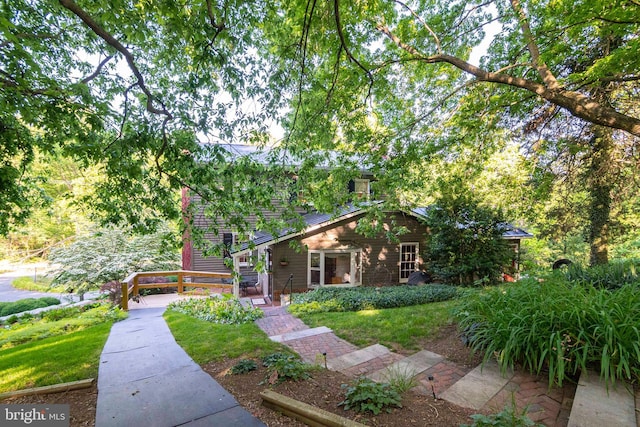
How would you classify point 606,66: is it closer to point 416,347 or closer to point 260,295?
point 416,347

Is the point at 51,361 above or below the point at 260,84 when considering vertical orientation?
below

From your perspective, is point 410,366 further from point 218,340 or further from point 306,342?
point 218,340

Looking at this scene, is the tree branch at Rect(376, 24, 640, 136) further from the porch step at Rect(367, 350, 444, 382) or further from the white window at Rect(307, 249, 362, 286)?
the white window at Rect(307, 249, 362, 286)

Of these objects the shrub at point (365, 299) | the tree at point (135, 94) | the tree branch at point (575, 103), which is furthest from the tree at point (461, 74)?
the shrub at point (365, 299)

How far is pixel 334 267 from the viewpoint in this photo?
12148 millimetres

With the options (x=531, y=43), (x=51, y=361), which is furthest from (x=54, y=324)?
(x=531, y=43)

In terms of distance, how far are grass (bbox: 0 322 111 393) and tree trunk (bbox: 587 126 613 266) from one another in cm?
1233

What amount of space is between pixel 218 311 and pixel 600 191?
40.7ft

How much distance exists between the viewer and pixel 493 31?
6.24 metres

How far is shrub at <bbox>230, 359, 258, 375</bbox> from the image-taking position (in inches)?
150

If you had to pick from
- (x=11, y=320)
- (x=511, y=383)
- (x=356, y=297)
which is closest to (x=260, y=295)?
(x=356, y=297)

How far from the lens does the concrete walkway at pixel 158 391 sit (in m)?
A: 2.89

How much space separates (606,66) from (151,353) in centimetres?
881

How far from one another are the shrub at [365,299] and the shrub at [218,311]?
1303 millimetres
